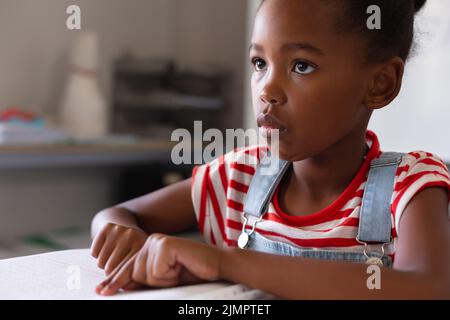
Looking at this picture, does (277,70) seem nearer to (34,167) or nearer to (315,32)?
(315,32)

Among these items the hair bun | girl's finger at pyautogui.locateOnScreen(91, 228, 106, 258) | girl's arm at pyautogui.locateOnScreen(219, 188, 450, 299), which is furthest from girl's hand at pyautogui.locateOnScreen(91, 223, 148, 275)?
the hair bun

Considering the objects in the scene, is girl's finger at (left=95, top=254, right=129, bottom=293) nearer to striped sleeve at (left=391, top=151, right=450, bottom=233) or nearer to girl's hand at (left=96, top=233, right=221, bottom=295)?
girl's hand at (left=96, top=233, right=221, bottom=295)

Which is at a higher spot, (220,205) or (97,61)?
(97,61)

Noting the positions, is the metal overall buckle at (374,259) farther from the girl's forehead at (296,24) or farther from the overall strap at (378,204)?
the girl's forehead at (296,24)

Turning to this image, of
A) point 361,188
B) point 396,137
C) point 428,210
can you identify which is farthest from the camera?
point 396,137

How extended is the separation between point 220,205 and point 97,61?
132 centimetres

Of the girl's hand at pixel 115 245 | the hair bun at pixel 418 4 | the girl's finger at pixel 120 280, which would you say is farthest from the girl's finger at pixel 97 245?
the hair bun at pixel 418 4

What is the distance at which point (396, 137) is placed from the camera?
1532 millimetres

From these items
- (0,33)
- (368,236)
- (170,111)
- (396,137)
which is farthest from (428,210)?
(170,111)

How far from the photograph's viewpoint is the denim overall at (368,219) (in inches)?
26.7

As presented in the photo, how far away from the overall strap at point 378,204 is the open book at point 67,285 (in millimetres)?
214

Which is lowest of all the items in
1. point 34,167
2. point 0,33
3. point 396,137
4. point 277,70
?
point 34,167

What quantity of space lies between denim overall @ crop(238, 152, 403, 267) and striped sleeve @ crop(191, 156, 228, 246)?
0.07 metres

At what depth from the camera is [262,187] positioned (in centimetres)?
81
